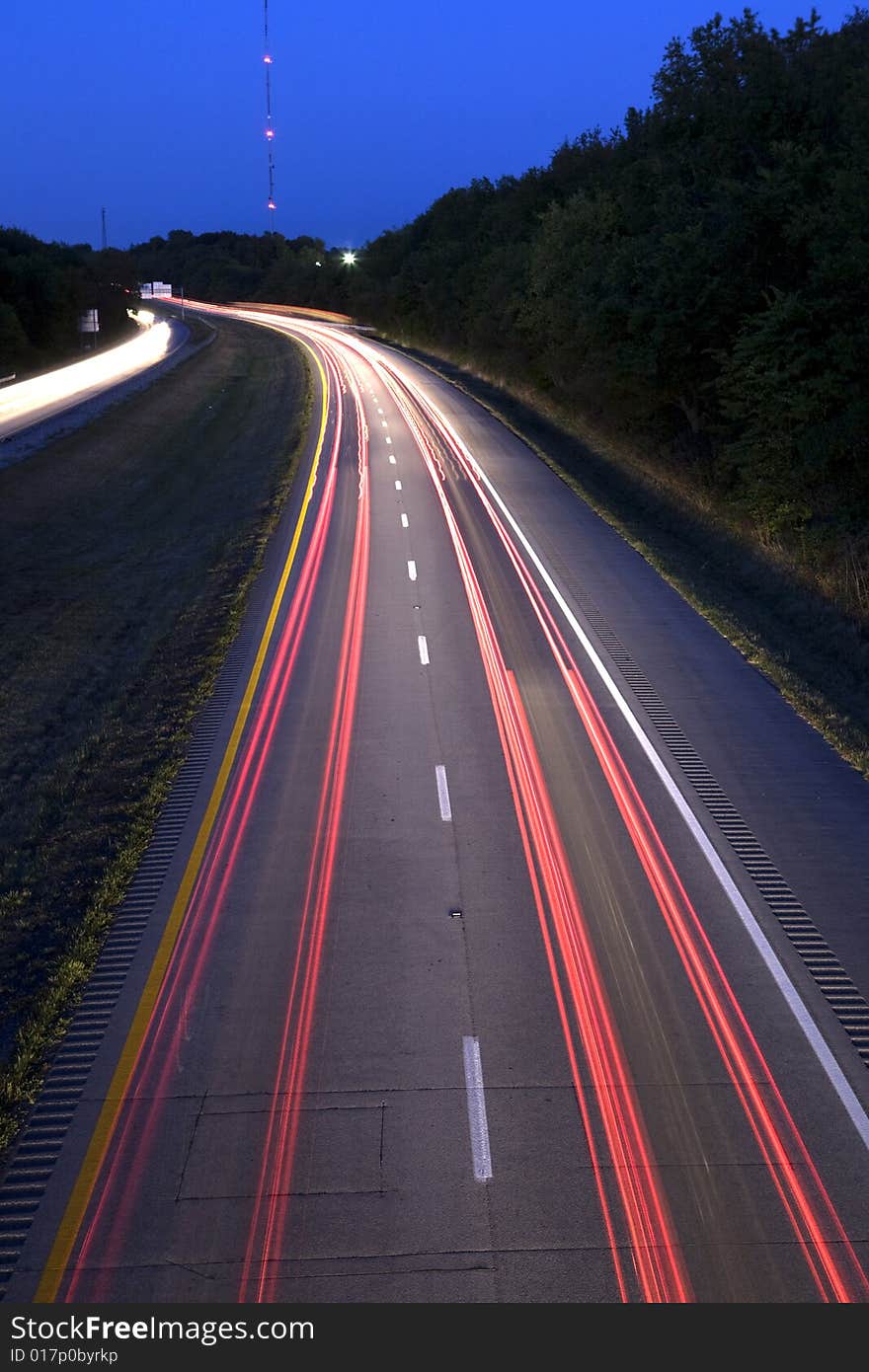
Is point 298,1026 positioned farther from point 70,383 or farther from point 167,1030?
point 70,383

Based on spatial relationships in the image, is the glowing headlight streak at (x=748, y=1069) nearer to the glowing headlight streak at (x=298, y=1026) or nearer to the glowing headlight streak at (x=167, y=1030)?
the glowing headlight streak at (x=298, y=1026)

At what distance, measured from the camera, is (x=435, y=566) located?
24.9 m

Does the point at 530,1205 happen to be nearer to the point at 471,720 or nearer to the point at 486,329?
the point at 471,720

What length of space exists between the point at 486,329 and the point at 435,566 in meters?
48.3

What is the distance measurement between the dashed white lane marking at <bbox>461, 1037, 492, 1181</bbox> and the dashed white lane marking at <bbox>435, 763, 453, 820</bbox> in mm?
4182

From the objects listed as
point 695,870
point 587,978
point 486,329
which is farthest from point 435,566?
point 486,329

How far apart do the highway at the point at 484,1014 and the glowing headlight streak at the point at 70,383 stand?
3802 cm

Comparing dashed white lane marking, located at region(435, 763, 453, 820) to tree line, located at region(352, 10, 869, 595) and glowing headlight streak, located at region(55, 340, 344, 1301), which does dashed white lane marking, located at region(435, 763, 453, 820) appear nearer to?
glowing headlight streak, located at region(55, 340, 344, 1301)

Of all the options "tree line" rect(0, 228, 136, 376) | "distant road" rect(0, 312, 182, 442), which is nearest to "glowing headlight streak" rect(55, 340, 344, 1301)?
"distant road" rect(0, 312, 182, 442)

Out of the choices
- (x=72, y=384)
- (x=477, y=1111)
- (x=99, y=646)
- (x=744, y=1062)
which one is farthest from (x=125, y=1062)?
(x=72, y=384)

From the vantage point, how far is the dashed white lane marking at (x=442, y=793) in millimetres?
12914

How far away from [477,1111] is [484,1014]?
4.02 feet

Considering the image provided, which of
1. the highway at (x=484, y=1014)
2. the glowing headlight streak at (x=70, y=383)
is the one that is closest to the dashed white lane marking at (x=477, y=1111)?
the highway at (x=484, y=1014)

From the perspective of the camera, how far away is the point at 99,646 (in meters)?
21.8
